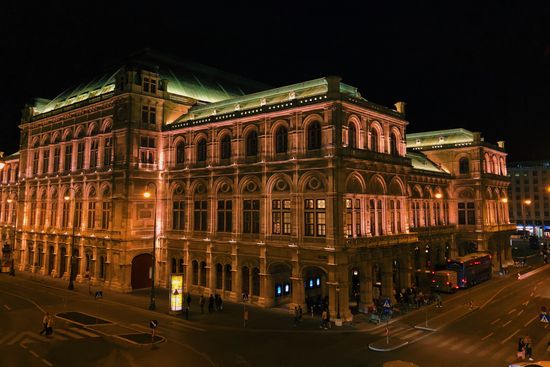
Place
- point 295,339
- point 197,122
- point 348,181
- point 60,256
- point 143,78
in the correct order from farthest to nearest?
point 60,256 → point 143,78 → point 197,122 → point 348,181 → point 295,339

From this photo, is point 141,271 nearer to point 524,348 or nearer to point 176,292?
point 176,292

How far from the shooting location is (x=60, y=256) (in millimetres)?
58469

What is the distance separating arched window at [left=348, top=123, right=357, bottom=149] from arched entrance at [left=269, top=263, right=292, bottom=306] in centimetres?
1376

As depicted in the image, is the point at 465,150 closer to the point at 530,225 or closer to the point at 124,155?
the point at 124,155

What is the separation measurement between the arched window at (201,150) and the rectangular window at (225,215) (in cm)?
631

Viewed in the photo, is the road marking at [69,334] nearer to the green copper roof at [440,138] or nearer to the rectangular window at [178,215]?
the rectangular window at [178,215]

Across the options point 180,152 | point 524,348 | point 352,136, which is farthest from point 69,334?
point 524,348

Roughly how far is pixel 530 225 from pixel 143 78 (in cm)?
13882

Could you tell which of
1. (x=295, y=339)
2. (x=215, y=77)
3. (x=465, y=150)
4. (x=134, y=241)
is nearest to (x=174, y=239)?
(x=134, y=241)

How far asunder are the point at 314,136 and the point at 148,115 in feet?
80.1

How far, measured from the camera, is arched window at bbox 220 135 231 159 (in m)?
46.9

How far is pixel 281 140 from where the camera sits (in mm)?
42281

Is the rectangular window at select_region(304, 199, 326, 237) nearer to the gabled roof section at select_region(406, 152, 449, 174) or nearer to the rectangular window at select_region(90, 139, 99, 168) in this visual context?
the gabled roof section at select_region(406, 152, 449, 174)

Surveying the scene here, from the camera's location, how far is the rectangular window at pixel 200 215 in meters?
48.3
